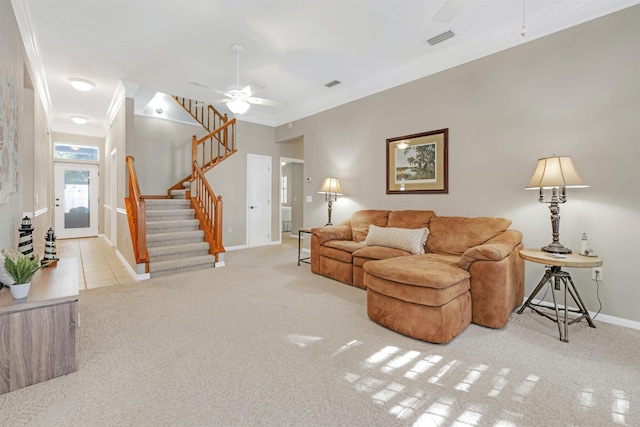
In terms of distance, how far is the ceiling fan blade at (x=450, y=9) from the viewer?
1.96 meters

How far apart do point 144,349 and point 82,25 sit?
3.47 m

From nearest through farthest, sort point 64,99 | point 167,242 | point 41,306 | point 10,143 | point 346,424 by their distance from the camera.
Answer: point 346,424 < point 41,306 < point 10,143 < point 167,242 < point 64,99

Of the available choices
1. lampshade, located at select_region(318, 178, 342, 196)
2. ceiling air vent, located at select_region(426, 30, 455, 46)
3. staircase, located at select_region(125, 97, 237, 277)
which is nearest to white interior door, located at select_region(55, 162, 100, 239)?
staircase, located at select_region(125, 97, 237, 277)

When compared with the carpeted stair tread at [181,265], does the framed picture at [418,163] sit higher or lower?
higher

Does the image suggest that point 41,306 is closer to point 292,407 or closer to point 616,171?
point 292,407

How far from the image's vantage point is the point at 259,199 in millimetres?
6594

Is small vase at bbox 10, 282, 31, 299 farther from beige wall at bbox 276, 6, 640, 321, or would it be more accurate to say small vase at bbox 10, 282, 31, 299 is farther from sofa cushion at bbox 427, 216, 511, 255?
beige wall at bbox 276, 6, 640, 321

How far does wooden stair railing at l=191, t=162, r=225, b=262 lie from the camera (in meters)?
4.68

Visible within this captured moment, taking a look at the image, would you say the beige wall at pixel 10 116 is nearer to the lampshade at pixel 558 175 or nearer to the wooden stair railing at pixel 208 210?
the wooden stair railing at pixel 208 210

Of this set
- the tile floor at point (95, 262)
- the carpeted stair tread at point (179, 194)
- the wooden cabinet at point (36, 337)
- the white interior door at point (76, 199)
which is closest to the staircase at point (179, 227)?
the carpeted stair tread at point (179, 194)

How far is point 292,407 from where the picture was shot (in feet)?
5.04

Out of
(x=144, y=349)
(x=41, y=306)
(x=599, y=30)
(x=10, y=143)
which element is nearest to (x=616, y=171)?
(x=599, y=30)

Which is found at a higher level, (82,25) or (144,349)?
(82,25)

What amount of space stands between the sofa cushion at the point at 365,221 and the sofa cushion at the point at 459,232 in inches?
28.0
